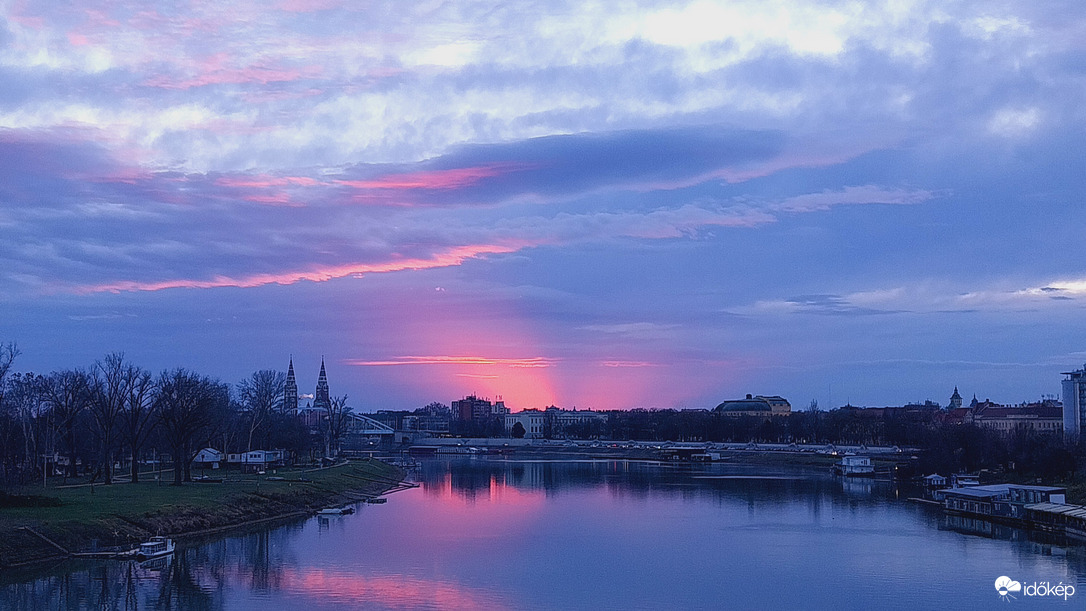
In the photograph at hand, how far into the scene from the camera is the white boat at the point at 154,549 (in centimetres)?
3625

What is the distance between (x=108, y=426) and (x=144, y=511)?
1474cm

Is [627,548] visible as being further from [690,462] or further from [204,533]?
[690,462]

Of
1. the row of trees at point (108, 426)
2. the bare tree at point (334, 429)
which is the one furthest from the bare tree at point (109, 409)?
the bare tree at point (334, 429)

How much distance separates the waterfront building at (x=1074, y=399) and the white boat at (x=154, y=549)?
11992 centimetres

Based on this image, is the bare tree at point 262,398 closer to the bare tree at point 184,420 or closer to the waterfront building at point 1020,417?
the bare tree at point 184,420

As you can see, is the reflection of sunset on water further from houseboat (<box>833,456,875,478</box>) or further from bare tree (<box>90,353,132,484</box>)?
houseboat (<box>833,456,875,478</box>)

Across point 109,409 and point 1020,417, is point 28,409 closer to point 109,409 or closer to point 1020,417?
point 109,409

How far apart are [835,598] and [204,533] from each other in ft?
89.3

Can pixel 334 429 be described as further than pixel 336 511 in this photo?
Yes

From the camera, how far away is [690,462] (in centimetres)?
12338

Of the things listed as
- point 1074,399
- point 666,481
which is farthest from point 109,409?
point 1074,399

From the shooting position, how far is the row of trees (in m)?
57.1

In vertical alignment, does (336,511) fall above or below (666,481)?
above

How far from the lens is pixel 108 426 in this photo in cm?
5525
